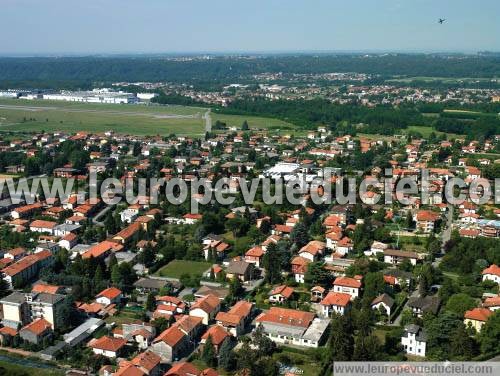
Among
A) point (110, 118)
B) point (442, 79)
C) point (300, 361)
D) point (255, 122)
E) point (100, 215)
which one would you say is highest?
point (442, 79)

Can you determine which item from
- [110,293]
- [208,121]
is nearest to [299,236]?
[110,293]

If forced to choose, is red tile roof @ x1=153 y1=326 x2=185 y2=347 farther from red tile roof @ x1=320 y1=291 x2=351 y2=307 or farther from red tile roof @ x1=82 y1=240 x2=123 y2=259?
red tile roof @ x1=82 y1=240 x2=123 y2=259

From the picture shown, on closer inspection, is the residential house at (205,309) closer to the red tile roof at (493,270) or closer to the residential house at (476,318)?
the residential house at (476,318)

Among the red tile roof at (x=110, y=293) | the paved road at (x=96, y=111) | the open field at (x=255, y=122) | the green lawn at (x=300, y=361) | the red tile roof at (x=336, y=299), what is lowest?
the green lawn at (x=300, y=361)

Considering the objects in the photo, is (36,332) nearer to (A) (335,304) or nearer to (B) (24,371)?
(B) (24,371)

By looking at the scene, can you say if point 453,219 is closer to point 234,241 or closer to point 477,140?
point 234,241

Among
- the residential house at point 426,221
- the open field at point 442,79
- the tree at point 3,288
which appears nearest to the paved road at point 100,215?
the tree at point 3,288

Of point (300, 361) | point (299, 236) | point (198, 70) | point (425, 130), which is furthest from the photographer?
point (198, 70)
